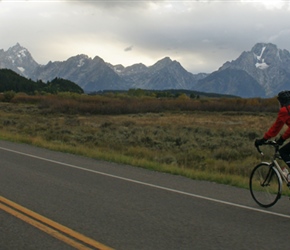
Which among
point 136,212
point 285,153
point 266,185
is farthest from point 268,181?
point 136,212

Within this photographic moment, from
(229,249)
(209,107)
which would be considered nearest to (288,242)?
(229,249)

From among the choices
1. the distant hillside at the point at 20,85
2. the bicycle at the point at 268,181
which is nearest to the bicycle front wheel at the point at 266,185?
the bicycle at the point at 268,181

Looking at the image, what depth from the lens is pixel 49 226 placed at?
19.6ft

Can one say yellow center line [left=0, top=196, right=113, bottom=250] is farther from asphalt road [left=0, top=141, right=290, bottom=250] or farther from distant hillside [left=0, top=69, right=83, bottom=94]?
distant hillside [left=0, top=69, right=83, bottom=94]

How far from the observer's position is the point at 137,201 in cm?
778

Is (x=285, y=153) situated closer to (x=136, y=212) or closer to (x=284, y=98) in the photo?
(x=284, y=98)

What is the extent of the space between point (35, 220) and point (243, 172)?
8.46m

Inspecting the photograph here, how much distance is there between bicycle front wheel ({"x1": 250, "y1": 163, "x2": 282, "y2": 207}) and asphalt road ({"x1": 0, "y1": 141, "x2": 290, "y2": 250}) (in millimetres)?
189

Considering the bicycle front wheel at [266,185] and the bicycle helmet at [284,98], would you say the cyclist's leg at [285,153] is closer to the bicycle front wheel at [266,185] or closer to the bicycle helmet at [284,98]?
the bicycle front wheel at [266,185]

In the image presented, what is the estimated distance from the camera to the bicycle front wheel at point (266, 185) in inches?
296

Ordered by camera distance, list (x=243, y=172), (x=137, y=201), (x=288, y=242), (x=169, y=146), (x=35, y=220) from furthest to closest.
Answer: (x=169, y=146) < (x=243, y=172) < (x=137, y=201) < (x=35, y=220) < (x=288, y=242)

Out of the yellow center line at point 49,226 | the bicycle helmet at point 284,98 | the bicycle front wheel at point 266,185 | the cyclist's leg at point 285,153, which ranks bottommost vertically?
the yellow center line at point 49,226

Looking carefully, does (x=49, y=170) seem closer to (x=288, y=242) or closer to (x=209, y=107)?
(x=288, y=242)

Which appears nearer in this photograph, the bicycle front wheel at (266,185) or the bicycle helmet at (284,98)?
the bicycle helmet at (284,98)
